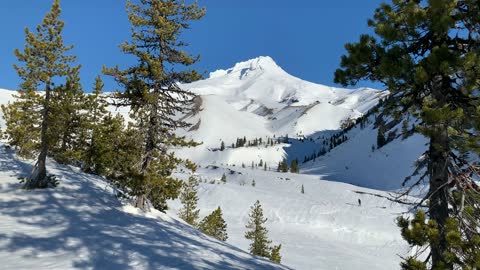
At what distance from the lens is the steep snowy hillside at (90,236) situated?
11562mm

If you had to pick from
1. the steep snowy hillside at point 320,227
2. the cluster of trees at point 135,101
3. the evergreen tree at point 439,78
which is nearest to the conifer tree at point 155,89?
the cluster of trees at point 135,101

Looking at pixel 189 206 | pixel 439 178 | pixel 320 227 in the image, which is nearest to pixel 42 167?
pixel 439 178

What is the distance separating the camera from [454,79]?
984cm

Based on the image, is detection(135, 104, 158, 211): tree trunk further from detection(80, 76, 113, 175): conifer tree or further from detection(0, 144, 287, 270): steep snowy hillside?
detection(80, 76, 113, 175): conifer tree

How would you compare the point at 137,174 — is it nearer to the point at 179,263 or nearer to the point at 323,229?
the point at 179,263

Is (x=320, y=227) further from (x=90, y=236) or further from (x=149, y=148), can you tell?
(x=90, y=236)

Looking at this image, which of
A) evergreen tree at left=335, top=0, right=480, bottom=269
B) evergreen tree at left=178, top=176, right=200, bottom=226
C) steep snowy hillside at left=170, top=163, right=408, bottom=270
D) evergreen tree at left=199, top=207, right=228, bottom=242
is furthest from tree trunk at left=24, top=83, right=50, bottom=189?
steep snowy hillside at left=170, top=163, right=408, bottom=270

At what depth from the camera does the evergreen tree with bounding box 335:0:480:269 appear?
8.84 metres

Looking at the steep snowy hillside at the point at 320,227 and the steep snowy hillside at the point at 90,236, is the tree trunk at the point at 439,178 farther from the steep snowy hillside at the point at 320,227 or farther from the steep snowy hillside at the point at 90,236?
the steep snowy hillside at the point at 320,227

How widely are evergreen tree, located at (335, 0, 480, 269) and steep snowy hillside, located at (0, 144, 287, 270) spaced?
23.5 feet

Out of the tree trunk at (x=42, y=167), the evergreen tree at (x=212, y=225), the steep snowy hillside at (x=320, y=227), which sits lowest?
the steep snowy hillside at (x=320, y=227)

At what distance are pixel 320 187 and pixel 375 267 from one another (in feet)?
297

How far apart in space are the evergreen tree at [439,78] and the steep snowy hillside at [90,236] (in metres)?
7.17

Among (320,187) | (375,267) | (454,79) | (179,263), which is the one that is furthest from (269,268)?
(320,187)
